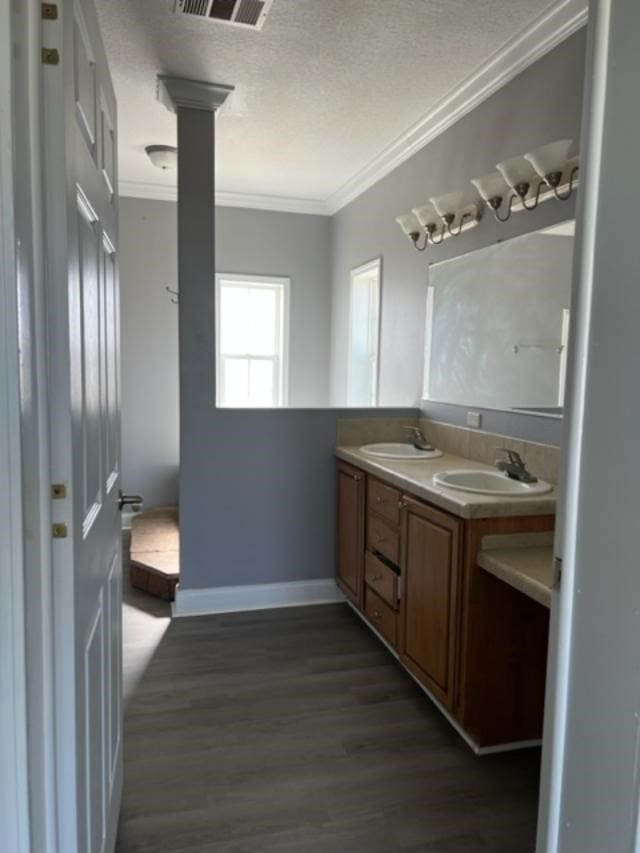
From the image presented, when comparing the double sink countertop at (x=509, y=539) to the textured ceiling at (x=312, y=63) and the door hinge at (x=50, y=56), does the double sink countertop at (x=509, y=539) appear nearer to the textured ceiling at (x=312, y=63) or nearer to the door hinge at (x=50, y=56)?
the door hinge at (x=50, y=56)

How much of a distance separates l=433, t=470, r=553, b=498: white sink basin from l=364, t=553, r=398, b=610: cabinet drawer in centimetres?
50

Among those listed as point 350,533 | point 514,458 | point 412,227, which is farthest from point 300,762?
point 412,227

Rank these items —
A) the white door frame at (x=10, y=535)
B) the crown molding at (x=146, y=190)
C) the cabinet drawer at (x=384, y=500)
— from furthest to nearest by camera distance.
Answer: the crown molding at (x=146, y=190) < the cabinet drawer at (x=384, y=500) < the white door frame at (x=10, y=535)

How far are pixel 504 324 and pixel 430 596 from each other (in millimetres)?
1275

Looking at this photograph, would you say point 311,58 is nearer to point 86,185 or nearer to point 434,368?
point 434,368

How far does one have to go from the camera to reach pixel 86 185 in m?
1.15

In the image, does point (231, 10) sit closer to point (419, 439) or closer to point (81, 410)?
point (81, 410)

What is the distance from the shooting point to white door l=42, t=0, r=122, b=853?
3.06 feet

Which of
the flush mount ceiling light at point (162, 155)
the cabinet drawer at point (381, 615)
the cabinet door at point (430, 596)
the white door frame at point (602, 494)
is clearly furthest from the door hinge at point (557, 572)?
the flush mount ceiling light at point (162, 155)

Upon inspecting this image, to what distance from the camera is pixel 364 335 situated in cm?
446

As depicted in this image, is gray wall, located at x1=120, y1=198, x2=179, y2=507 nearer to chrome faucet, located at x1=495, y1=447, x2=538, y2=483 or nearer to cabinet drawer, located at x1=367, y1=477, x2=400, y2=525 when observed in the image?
cabinet drawer, located at x1=367, y1=477, x2=400, y2=525

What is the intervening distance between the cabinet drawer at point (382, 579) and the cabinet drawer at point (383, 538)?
56 mm

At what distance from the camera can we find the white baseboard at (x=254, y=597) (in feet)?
10.3

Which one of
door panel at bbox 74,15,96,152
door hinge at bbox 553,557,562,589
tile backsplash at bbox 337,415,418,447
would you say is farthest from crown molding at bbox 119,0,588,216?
door hinge at bbox 553,557,562,589
